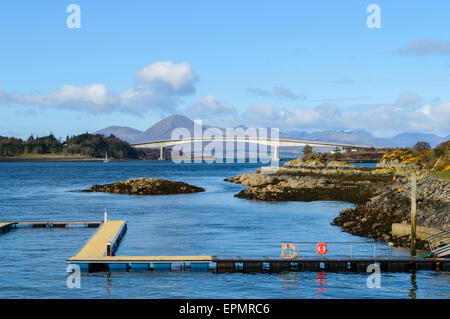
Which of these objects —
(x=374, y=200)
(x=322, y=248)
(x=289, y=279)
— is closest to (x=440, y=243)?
(x=322, y=248)

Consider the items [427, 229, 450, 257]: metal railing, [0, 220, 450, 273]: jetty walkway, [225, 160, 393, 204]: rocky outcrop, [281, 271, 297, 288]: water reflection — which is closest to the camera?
[281, 271, 297, 288]: water reflection

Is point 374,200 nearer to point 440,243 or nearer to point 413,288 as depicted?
point 440,243

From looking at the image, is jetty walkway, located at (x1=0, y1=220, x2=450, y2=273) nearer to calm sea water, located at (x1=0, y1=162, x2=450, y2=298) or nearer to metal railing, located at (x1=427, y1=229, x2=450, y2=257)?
calm sea water, located at (x1=0, y1=162, x2=450, y2=298)

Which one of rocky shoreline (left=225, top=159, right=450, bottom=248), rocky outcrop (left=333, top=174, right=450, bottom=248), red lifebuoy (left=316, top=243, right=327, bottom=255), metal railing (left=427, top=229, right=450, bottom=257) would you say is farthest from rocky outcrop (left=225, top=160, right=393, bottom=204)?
red lifebuoy (left=316, top=243, right=327, bottom=255)

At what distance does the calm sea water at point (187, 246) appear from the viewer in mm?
21781

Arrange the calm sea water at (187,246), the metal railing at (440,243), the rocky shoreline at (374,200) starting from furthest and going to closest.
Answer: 1. the rocky shoreline at (374,200)
2. the metal railing at (440,243)
3. the calm sea water at (187,246)

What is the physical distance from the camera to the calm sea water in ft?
71.5

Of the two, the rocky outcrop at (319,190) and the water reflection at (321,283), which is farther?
the rocky outcrop at (319,190)

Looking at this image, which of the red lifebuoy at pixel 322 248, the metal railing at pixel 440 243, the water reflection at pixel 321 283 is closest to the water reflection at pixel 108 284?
the water reflection at pixel 321 283

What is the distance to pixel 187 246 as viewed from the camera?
31.5 m

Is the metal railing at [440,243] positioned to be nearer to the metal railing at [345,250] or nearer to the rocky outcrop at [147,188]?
the metal railing at [345,250]
